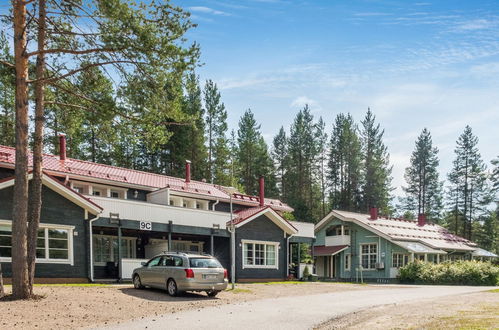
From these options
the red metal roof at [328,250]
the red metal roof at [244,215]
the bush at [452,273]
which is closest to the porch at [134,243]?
the red metal roof at [244,215]

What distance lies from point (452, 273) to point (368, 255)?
382 inches

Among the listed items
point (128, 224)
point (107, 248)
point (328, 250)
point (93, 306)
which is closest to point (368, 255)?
point (328, 250)

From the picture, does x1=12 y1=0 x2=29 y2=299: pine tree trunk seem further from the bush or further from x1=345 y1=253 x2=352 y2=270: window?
x1=345 y1=253 x2=352 y2=270: window

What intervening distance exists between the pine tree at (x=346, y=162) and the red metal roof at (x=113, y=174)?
29.5 meters

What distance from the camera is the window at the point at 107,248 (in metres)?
27.1

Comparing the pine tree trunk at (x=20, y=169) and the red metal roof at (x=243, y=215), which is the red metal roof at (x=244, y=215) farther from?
the pine tree trunk at (x=20, y=169)

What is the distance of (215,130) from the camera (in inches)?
2167

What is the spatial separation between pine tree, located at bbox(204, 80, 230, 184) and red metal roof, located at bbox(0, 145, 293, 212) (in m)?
18.4

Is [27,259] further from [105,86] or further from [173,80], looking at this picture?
[173,80]

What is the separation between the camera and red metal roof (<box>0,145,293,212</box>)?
25.6 meters

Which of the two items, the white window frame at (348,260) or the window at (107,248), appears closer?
the window at (107,248)

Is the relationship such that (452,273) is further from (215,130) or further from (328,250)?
(215,130)

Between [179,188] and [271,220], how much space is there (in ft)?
20.4

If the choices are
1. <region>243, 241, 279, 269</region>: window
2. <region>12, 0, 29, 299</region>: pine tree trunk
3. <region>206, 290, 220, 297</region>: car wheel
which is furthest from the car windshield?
<region>243, 241, 279, 269</region>: window
